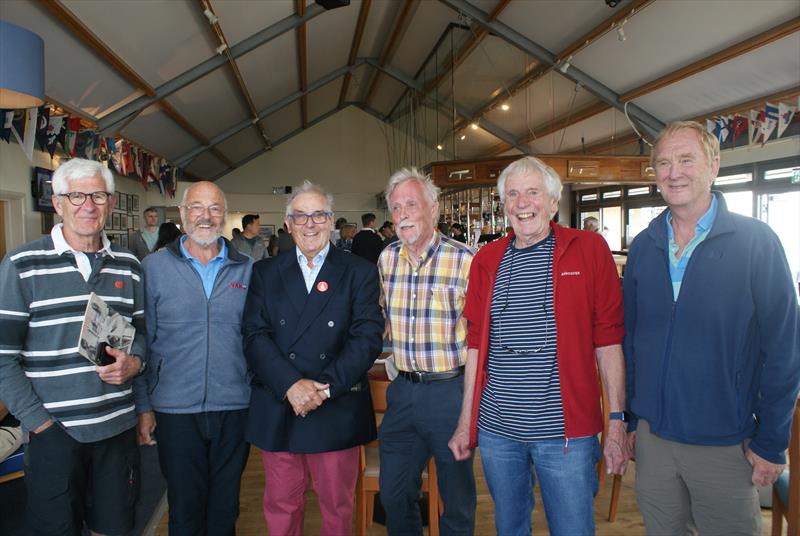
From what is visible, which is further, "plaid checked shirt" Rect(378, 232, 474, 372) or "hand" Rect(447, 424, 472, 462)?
"plaid checked shirt" Rect(378, 232, 474, 372)

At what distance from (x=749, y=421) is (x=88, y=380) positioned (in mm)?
2080

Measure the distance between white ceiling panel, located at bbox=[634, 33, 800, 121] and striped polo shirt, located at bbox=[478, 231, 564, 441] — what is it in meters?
6.60

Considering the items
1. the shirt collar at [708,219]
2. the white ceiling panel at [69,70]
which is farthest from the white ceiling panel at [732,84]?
the white ceiling panel at [69,70]

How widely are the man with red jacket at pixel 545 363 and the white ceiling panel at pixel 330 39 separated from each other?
7.91 meters

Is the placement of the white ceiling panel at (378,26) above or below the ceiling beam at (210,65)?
above

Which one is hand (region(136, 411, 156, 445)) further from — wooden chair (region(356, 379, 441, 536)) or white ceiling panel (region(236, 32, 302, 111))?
white ceiling panel (region(236, 32, 302, 111))

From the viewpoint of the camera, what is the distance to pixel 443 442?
6.59 feet

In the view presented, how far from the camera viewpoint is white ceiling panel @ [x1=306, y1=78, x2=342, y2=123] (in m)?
13.4

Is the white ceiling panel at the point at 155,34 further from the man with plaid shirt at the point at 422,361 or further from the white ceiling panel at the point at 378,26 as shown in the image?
the man with plaid shirt at the point at 422,361

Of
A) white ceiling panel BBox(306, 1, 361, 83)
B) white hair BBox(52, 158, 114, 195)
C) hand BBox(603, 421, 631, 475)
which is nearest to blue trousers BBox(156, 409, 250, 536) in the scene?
white hair BBox(52, 158, 114, 195)

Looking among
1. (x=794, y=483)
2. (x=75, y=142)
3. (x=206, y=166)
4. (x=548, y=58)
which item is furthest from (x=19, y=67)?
(x=206, y=166)

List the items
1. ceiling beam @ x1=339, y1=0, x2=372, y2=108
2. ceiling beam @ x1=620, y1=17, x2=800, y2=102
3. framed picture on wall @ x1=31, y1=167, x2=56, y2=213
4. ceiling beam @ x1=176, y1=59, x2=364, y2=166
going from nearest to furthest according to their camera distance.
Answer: framed picture on wall @ x1=31, y1=167, x2=56, y2=213, ceiling beam @ x1=620, y1=17, x2=800, y2=102, ceiling beam @ x1=339, y1=0, x2=372, y2=108, ceiling beam @ x1=176, y1=59, x2=364, y2=166

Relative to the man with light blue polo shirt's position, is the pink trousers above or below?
below

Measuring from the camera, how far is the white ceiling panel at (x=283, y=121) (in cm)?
1320
